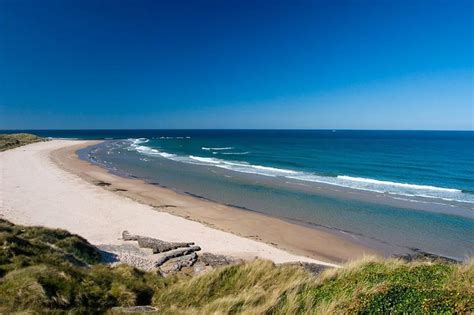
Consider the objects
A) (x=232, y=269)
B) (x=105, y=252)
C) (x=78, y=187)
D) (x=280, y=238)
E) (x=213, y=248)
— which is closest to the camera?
(x=232, y=269)

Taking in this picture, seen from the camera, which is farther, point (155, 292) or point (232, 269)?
point (232, 269)

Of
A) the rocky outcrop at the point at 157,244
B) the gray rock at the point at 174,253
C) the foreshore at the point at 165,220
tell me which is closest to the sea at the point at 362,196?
the foreshore at the point at 165,220

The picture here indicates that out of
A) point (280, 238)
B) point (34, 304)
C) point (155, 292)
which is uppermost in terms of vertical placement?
point (34, 304)

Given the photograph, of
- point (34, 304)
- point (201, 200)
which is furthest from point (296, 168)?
point (34, 304)

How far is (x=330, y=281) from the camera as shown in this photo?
782 centimetres

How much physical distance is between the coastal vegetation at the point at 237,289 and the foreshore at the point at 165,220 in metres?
6.17

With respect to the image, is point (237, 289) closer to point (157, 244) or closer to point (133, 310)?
point (133, 310)

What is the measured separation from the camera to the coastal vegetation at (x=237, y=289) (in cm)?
586

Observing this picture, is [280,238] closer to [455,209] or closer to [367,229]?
[367,229]

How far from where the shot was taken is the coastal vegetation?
5.86m

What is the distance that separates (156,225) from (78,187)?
14.5m

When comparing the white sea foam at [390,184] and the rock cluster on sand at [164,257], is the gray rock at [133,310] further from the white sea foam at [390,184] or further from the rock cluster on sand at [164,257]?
the white sea foam at [390,184]

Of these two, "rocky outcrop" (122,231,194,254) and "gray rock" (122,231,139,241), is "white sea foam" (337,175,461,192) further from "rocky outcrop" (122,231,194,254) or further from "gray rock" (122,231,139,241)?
"gray rock" (122,231,139,241)

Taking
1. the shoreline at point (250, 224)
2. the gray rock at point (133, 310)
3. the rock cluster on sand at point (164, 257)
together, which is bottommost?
the shoreline at point (250, 224)
